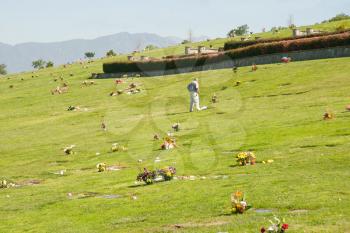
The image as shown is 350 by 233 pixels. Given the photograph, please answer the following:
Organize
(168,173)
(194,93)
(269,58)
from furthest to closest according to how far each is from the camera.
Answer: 1. (269,58)
2. (194,93)
3. (168,173)

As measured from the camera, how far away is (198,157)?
1330 inches

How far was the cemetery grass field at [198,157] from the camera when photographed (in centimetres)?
2150

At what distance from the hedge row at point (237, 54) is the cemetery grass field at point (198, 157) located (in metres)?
3.54

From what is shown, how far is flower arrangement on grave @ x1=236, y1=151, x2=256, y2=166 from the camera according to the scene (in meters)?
29.7

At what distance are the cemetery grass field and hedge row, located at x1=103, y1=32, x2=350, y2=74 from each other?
3538 mm

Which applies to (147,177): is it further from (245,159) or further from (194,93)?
(194,93)

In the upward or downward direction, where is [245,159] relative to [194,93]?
downward

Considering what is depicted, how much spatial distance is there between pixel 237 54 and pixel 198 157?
4553 cm

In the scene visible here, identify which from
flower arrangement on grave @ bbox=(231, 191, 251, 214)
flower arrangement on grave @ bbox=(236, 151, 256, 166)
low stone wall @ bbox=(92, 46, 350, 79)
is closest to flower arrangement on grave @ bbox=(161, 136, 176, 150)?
flower arrangement on grave @ bbox=(236, 151, 256, 166)

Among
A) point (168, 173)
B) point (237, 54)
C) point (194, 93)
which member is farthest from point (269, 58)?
point (168, 173)

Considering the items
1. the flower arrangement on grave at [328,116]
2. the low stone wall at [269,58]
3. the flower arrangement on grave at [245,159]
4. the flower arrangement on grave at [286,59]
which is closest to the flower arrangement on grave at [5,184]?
the flower arrangement on grave at [245,159]

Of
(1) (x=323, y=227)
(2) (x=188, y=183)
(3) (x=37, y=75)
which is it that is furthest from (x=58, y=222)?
(3) (x=37, y=75)

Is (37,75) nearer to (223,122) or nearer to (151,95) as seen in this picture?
(151,95)

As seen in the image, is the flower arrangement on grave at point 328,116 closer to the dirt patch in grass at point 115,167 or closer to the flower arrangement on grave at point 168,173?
the flower arrangement on grave at point 168,173
